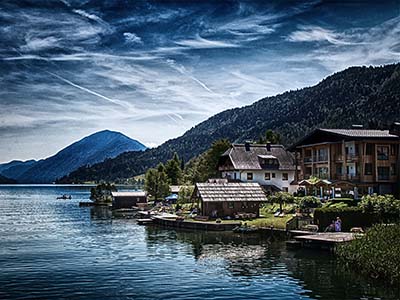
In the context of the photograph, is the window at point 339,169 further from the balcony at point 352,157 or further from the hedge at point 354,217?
the hedge at point 354,217

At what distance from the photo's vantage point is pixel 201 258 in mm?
42438

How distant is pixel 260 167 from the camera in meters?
103

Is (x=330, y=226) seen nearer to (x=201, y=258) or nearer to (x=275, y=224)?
(x=275, y=224)

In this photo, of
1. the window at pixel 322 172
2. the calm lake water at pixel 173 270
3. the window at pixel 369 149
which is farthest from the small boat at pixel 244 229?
the window at pixel 322 172

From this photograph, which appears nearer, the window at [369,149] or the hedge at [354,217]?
the hedge at [354,217]

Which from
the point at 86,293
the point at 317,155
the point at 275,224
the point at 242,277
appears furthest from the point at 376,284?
the point at 317,155

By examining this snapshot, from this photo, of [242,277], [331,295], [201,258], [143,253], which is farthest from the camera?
[143,253]

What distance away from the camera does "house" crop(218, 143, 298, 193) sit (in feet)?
334

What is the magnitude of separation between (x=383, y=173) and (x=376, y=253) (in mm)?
47670

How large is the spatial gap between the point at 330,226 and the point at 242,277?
721 inches

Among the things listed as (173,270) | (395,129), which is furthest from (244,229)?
(395,129)

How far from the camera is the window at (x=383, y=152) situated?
77000mm

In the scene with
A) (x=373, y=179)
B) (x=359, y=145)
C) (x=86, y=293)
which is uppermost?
(x=359, y=145)

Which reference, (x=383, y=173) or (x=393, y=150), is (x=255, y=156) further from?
(x=393, y=150)
